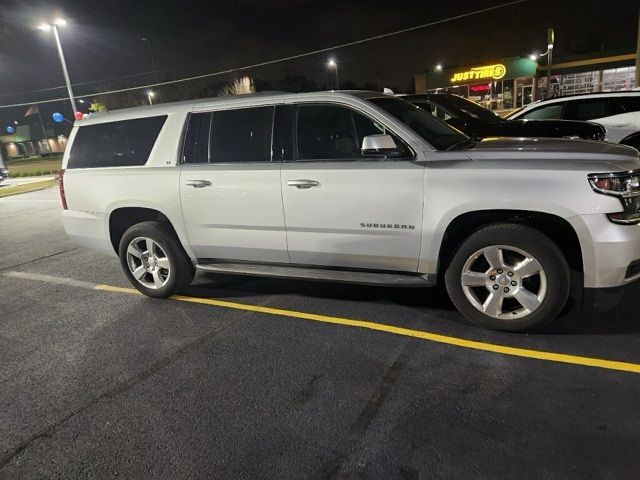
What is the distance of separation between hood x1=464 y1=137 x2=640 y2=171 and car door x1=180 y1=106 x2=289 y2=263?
1.76 m

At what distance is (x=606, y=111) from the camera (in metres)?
9.48

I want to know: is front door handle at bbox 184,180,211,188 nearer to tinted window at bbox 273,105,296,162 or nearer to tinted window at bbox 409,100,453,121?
tinted window at bbox 273,105,296,162

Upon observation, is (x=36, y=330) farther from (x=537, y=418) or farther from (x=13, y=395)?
(x=537, y=418)

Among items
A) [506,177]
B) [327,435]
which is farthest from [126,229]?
[506,177]

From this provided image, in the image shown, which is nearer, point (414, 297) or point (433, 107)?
point (414, 297)

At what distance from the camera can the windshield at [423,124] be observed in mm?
3912

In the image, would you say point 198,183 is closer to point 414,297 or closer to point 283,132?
point 283,132

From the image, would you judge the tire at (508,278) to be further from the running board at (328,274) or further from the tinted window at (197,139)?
the tinted window at (197,139)

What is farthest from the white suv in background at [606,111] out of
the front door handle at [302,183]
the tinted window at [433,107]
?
the front door handle at [302,183]

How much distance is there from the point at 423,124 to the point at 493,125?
15.5 feet

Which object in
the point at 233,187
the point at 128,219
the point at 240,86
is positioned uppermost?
the point at 240,86

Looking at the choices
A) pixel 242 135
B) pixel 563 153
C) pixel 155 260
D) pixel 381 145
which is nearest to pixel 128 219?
pixel 155 260

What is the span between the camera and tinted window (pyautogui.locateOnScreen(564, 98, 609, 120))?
9.51 meters

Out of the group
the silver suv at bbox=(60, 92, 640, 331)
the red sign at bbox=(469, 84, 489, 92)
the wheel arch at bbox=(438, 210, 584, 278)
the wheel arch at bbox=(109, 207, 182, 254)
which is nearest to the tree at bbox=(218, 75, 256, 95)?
the red sign at bbox=(469, 84, 489, 92)
